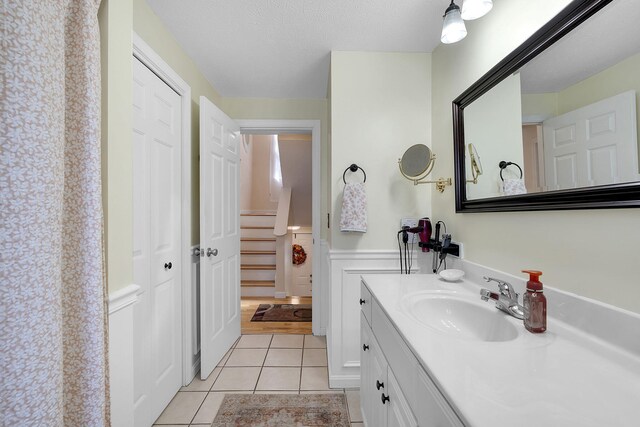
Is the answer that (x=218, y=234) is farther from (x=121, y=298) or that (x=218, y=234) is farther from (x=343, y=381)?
(x=343, y=381)

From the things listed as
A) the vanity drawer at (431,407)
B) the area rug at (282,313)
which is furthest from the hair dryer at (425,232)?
the area rug at (282,313)

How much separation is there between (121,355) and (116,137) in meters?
0.75

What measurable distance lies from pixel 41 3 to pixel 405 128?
1.72 metres

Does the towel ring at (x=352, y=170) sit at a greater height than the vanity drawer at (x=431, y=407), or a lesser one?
greater

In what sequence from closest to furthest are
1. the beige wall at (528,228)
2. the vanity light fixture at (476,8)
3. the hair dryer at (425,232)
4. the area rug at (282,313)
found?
the beige wall at (528,228), the vanity light fixture at (476,8), the hair dryer at (425,232), the area rug at (282,313)

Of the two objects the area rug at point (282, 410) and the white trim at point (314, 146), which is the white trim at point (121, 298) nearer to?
the area rug at point (282, 410)

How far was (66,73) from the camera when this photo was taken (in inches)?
26.1

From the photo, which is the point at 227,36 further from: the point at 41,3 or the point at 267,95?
the point at 41,3

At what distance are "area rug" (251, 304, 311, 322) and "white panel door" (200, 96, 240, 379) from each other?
0.55 m

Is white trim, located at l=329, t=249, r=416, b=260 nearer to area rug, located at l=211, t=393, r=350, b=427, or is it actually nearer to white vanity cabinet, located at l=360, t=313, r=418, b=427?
white vanity cabinet, located at l=360, t=313, r=418, b=427

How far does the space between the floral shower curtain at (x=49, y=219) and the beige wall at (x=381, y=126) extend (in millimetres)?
1310

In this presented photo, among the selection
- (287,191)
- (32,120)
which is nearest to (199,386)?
(32,120)

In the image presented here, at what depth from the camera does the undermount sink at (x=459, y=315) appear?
0.90 m

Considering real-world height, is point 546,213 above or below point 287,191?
below
